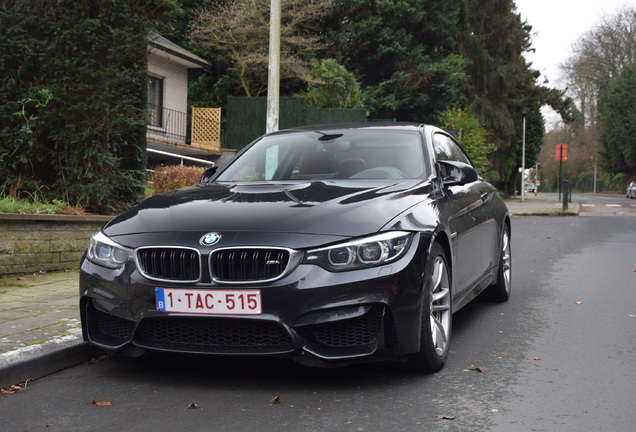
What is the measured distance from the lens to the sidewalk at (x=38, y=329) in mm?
4461

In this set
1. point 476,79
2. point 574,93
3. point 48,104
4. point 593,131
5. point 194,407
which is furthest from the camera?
point 593,131

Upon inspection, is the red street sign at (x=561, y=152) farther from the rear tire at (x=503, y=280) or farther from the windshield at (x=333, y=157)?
the windshield at (x=333, y=157)

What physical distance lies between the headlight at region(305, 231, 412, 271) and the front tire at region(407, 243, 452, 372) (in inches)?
13.6

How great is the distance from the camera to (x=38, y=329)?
17.4 feet

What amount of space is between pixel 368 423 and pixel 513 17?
138 feet

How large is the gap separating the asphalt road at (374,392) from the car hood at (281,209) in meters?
0.86

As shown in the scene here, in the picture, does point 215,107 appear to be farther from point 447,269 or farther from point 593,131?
point 593,131

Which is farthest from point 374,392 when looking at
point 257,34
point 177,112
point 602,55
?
point 602,55

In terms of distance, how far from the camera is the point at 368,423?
3609mm

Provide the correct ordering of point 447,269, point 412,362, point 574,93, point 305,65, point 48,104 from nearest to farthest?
point 412,362 → point 447,269 → point 48,104 → point 305,65 → point 574,93

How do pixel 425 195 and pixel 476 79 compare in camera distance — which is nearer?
pixel 425 195

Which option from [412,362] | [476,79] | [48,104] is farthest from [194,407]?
[476,79]

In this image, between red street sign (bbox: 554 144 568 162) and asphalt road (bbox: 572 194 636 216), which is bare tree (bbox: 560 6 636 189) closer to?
asphalt road (bbox: 572 194 636 216)

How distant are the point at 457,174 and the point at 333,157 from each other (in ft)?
2.94
